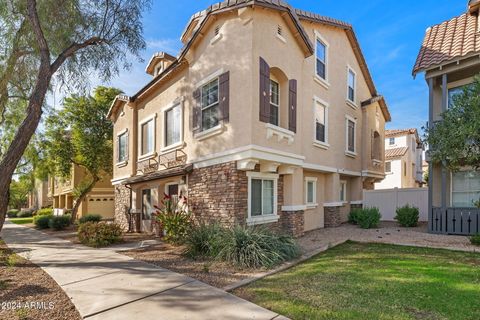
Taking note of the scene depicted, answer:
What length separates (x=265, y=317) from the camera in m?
4.65

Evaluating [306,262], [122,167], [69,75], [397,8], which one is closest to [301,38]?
[397,8]

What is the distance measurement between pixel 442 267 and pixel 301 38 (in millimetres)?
8989

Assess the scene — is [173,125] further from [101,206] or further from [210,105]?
[101,206]

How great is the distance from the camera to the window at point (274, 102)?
11.1m

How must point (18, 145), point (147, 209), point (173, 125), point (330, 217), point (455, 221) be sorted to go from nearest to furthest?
point (18, 145) < point (455, 221) < point (173, 125) < point (330, 217) < point (147, 209)

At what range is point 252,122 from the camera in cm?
945

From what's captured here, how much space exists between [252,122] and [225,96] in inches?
60.9

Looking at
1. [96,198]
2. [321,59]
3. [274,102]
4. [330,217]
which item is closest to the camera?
[274,102]

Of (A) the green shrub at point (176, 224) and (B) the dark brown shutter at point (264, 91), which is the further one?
(A) the green shrub at point (176, 224)

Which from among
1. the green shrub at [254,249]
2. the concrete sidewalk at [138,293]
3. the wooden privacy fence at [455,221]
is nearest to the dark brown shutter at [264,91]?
the green shrub at [254,249]

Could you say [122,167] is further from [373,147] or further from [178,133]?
[373,147]

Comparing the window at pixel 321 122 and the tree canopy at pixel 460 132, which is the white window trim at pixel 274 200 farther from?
the tree canopy at pixel 460 132

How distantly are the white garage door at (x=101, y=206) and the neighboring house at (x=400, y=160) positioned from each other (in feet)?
86.9

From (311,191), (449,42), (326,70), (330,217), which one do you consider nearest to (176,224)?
(311,191)
